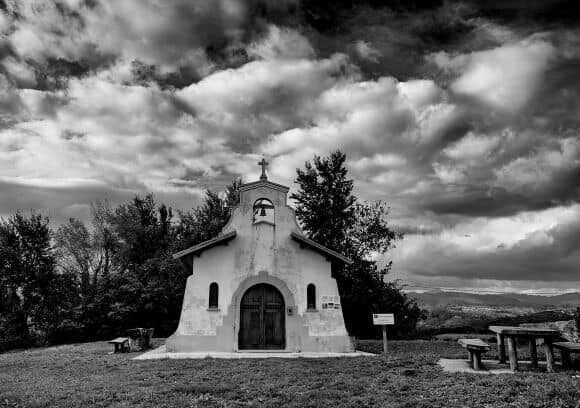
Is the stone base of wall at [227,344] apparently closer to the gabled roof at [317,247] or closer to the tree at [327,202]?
the gabled roof at [317,247]

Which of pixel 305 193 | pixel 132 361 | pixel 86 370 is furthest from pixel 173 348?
pixel 305 193

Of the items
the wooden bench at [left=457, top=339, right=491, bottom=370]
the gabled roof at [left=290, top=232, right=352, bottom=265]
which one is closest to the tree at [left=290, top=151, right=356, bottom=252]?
the gabled roof at [left=290, top=232, right=352, bottom=265]

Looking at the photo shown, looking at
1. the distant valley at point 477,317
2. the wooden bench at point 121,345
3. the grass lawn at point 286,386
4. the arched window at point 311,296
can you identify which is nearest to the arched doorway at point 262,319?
the arched window at point 311,296

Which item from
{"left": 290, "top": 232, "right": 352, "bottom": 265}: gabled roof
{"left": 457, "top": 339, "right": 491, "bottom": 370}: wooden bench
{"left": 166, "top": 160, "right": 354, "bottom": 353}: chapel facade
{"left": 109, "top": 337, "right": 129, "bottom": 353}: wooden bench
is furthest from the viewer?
{"left": 109, "top": 337, "right": 129, "bottom": 353}: wooden bench

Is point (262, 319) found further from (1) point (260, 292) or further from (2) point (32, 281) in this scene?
(2) point (32, 281)

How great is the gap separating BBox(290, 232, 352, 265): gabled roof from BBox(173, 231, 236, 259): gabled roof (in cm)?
262

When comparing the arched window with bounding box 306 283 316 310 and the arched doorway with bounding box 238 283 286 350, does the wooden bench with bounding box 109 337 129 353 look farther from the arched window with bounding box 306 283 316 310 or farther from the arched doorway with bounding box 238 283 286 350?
the arched window with bounding box 306 283 316 310

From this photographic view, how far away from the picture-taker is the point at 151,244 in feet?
124

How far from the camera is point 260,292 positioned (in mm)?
18312

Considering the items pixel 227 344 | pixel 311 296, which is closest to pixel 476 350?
pixel 311 296

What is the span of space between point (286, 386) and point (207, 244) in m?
8.81

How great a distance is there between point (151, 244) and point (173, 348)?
872 inches

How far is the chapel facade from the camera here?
57.9 feet

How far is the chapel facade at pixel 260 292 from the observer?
17641mm
